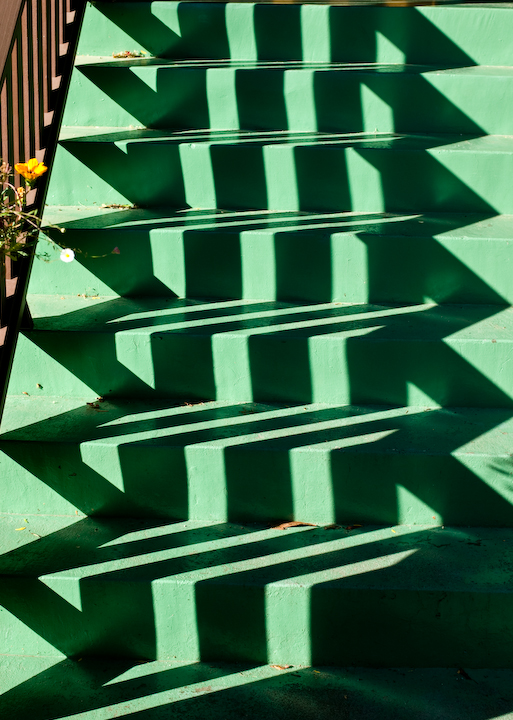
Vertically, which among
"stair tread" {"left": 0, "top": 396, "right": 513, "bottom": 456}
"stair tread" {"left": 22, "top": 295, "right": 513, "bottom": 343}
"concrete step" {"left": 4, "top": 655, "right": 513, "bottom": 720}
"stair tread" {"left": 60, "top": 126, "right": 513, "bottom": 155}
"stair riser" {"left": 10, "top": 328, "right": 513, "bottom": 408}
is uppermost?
"stair tread" {"left": 60, "top": 126, "right": 513, "bottom": 155}

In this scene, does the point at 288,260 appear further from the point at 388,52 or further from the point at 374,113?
the point at 388,52

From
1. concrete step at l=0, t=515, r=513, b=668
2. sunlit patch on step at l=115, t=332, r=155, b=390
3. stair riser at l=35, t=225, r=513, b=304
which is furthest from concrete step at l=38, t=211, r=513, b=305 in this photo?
concrete step at l=0, t=515, r=513, b=668

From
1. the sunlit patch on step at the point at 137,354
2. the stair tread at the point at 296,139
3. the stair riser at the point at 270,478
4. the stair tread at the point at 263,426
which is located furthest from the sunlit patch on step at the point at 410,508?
the stair tread at the point at 296,139

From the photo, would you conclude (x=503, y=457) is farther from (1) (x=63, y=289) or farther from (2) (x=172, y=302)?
(1) (x=63, y=289)

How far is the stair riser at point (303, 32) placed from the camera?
3008 mm

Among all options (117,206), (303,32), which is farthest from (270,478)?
(303,32)

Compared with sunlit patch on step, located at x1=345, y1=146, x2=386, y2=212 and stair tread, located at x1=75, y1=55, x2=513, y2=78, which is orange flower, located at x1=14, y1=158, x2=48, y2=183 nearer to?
sunlit patch on step, located at x1=345, y1=146, x2=386, y2=212

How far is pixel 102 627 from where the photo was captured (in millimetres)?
1875

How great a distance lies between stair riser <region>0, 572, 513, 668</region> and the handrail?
66 cm

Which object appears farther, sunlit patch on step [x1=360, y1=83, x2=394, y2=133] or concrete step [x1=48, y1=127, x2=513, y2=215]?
sunlit patch on step [x1=360, y1=83, x2=394, y2=133]

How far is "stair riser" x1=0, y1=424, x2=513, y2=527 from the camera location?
197 centimetres

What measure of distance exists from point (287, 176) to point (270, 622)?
1719 millimetres

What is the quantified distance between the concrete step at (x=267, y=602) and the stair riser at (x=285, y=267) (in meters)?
0.98

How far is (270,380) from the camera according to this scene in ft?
7.39
